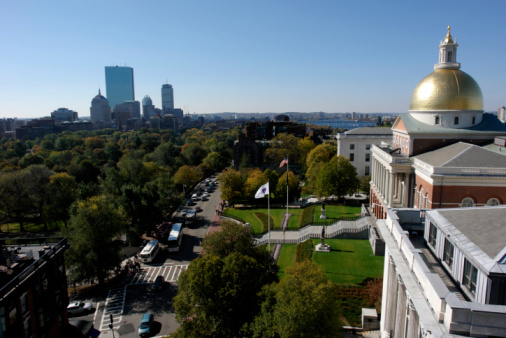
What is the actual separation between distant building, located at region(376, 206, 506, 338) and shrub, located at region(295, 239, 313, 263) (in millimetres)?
17070

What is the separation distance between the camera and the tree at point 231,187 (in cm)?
6164

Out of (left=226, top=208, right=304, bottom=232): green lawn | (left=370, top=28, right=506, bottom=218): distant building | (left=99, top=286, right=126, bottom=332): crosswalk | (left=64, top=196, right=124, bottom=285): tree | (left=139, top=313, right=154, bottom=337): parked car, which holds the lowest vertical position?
(left=99, top=286, right=126, bottom=332): crosswalk

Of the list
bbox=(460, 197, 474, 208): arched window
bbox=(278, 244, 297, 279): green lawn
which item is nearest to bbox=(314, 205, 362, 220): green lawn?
bbox=(278, 244, 297, 279): green lawn

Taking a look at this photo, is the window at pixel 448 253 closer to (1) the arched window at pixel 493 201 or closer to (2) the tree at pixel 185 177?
(1) the arched window at pixel 493 201

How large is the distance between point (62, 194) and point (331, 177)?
138 feet

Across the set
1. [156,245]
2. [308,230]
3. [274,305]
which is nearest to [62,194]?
[156,245]

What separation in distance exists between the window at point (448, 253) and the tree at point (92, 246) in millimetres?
30000

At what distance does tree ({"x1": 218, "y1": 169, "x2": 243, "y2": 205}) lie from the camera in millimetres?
61641

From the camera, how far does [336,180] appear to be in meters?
56.8

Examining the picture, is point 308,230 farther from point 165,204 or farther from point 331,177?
point 165,204

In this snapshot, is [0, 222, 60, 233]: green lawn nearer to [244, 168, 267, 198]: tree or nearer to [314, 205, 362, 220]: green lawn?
[244, 168, 267, 198]: tree

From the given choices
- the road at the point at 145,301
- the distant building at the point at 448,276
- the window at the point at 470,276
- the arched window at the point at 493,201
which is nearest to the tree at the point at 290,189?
the road at the point at 145,301

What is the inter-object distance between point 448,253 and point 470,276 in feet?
8.28

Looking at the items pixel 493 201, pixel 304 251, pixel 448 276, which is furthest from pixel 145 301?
pixel 493 201
